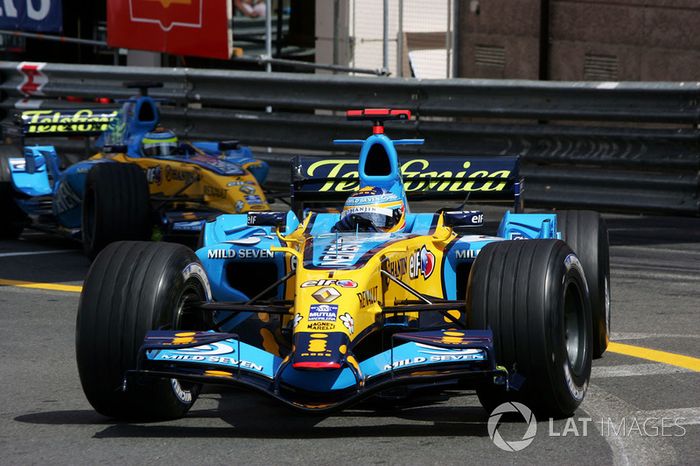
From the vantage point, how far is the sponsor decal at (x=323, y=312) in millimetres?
6387

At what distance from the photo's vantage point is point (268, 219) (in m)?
8.43

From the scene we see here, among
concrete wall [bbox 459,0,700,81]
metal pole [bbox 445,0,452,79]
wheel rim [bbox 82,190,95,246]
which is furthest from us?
metal pole [bbox 445,0,452,79]

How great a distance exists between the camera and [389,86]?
1591cm

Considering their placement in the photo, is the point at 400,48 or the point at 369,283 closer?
the point at 369,283

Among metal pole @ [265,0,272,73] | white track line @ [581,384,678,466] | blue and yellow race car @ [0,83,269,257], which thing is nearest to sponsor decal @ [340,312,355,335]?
white track line @ [581,384,678,466]

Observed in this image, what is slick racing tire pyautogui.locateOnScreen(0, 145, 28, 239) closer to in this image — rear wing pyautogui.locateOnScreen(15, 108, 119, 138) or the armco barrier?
rear wing pyautogui.locateOnScreen(15, 108, 119, 138)

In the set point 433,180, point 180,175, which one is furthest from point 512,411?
point 180,175

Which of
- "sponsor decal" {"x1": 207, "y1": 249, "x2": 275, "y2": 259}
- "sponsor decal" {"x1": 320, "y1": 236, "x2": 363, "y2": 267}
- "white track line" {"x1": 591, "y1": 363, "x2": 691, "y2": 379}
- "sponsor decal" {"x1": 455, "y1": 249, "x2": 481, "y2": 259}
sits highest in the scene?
"sponsor decal" {"x1": 320, "y1": 236, "x2": 363, "y2": 267}

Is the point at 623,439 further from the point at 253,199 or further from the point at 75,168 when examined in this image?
the point at 75,168

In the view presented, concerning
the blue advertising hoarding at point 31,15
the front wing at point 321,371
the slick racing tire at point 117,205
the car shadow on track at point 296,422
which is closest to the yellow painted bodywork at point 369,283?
the front wing at point 321,371

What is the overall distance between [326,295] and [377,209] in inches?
59.4

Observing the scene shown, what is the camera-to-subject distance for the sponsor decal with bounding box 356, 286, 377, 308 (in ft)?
21.7

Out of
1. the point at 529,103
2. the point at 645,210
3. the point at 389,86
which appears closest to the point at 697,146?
the point at 645,210

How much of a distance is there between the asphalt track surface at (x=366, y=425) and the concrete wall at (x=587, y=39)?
1011cm
